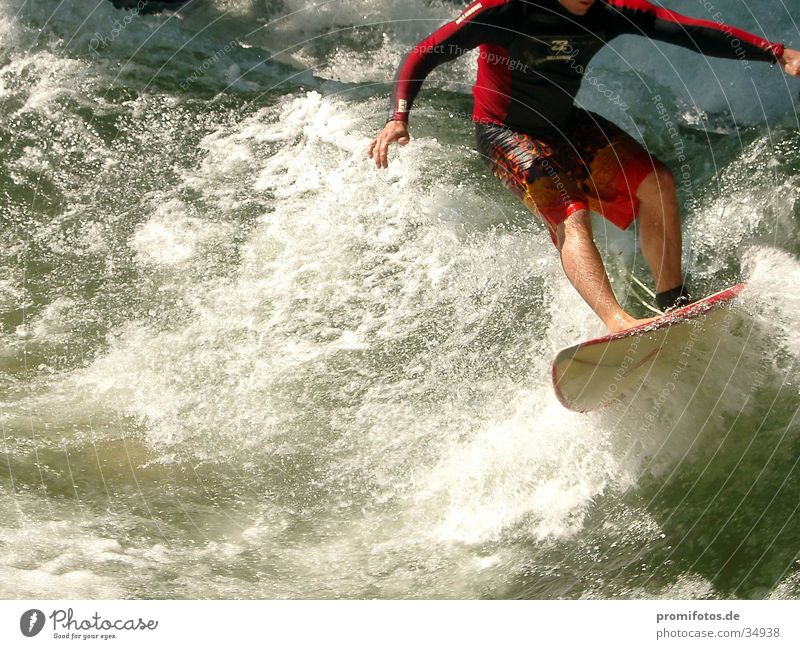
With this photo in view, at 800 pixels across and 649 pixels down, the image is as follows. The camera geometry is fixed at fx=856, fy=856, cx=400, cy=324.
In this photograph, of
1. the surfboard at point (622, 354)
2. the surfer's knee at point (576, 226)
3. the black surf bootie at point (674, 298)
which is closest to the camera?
the surfboard at point (622, 354)

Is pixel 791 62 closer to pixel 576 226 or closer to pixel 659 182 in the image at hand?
pixel 659 182

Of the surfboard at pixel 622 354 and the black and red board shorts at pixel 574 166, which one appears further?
the black and red board shorts at pixel 574 166

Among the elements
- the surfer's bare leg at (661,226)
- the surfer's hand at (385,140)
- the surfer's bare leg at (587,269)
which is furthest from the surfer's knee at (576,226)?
the surfer's hand at (385,140)

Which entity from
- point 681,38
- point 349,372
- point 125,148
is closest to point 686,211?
point 681,38

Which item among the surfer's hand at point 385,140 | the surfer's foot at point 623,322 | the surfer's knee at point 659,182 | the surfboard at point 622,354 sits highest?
the surfer's hand at point 385,140

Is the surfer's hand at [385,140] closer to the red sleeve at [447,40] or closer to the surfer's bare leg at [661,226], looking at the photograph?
the red sleeve at [447,40]

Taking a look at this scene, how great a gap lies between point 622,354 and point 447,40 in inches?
26.1

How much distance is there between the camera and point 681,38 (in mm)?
1604

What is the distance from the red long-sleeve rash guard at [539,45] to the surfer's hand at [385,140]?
0.02 m

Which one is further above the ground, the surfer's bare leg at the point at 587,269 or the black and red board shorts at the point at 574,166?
the black and red board shorts at the point at 574,166

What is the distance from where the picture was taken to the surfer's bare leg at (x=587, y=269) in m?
1.56

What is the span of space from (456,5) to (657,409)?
1494 mm

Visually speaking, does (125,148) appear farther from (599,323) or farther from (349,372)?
(599,323)

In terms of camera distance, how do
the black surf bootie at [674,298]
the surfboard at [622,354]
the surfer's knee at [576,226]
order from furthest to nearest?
1. the black surf bootie at [674,298]
2. the surfer's knee at [576,226]
3. the surfboard at [622,354]
